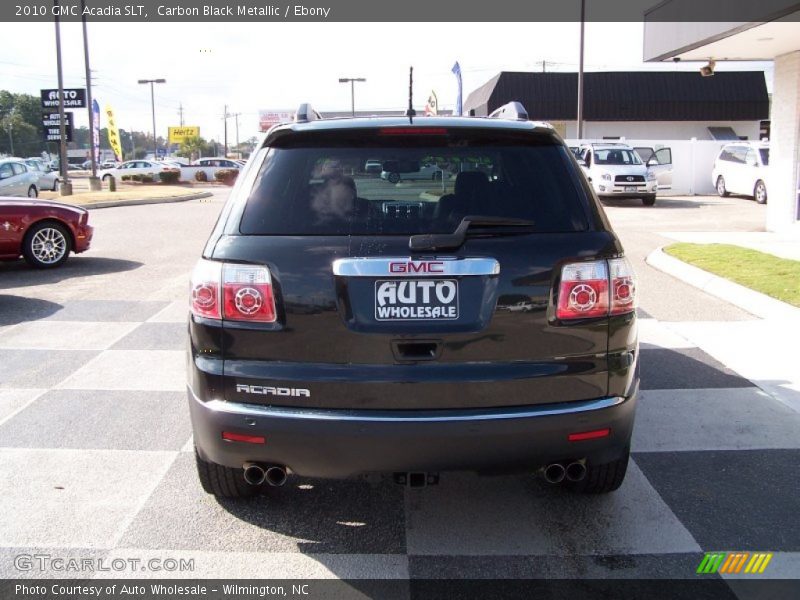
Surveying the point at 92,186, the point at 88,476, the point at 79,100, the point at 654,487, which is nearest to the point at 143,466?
the point at 88,476

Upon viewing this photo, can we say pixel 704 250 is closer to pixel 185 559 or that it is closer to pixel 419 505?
pixel 419 505

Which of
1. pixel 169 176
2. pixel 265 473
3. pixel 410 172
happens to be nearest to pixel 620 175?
pixel 410 172

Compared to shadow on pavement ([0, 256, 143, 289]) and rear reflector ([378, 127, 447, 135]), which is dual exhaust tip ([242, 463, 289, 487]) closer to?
rear reflector ([378, 127, 447, 135])

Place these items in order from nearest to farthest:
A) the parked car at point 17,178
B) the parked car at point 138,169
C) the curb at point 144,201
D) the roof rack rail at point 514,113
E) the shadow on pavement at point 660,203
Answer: the roof rack rail at point 514,113 < the shadow on pavement at point 660,203 < the parked car at point 17,178 < the curb at point 144,201 < the parked car at point 138,169

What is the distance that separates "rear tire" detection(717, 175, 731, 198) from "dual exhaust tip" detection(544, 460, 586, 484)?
26.8 metres

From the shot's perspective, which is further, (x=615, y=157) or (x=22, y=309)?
(x=615, y=157)

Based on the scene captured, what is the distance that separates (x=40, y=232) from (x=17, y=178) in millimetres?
16120

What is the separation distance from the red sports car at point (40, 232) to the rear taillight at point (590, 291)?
986cm

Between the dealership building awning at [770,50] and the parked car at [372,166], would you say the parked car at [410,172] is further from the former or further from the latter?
the dealership building awning at [770,50]

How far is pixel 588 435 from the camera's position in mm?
3270

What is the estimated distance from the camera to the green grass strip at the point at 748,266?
8898 mm

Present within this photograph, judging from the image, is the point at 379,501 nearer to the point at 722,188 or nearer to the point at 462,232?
the point at 462,232

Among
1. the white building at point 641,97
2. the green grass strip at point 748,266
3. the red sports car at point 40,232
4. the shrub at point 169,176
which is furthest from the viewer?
the shrub at point 169,176

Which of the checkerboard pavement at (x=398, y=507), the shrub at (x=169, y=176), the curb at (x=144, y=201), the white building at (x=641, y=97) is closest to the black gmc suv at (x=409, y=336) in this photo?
the checkerboard pavement at (x=398, y=507)
